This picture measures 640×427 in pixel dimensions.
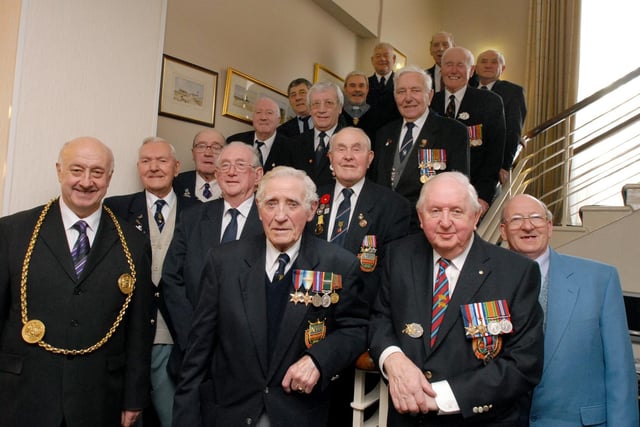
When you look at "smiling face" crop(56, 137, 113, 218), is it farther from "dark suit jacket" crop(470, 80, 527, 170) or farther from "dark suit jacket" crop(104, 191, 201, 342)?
"dark suit jacket" crop(470, 80, 527, 170)

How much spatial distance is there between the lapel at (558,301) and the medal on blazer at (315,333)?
0.83 metres

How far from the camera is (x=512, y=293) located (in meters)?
1.82

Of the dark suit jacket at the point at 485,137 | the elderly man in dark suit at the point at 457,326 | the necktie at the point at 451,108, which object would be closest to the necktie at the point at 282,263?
the elderly man in dark suit at the point at 457,326

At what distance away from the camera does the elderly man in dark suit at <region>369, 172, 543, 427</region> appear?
171cm

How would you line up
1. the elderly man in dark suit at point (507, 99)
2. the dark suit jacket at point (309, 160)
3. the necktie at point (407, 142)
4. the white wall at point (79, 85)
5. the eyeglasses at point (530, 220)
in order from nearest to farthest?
the eyeglasses at point (530, 220) < the white wall at point (79, 85) < the necktie at point (407, 142) < the dark suit jacket at point (309, 160) < the elderly man in dark suit at point (507, 99)

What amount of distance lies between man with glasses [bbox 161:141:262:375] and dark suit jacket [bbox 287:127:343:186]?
1.98ft

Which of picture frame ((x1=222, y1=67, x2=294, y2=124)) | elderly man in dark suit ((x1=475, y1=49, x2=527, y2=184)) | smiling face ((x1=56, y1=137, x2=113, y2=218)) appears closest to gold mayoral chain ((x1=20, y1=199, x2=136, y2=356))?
smiling face ((x1=56, y1=137, x2=113, y2=218))

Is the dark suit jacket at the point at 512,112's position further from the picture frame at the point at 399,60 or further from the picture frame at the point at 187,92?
the picture frame at the point at 399,60

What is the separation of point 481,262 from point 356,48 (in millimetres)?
5611

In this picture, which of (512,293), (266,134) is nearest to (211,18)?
(266,134)

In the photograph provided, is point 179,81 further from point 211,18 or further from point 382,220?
point 382,220

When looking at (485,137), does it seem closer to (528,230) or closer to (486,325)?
(528,230)

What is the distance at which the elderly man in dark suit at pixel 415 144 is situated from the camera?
9.80 feet

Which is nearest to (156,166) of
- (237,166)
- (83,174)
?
(237,166)
